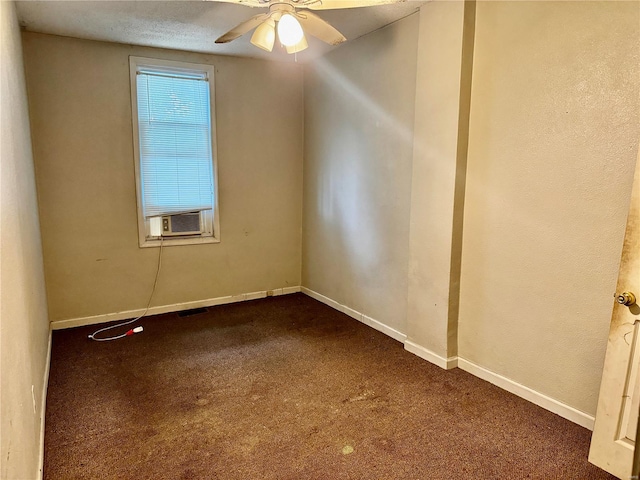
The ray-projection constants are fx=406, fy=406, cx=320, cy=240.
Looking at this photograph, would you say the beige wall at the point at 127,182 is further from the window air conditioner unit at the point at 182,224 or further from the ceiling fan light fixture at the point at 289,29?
the ceiling fan light fixture at the point at 289,29

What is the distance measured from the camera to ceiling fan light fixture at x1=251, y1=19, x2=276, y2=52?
2.34m

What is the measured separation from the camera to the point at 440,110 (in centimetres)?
274

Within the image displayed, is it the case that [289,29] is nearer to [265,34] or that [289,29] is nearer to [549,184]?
[265,34]

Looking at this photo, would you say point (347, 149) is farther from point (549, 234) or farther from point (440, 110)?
point (549, 234)

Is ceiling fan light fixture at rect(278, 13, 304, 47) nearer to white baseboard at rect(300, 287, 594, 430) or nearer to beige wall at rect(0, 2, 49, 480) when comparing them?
beige wall at rect(0, 2, 49, 480)

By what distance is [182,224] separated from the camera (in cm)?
410

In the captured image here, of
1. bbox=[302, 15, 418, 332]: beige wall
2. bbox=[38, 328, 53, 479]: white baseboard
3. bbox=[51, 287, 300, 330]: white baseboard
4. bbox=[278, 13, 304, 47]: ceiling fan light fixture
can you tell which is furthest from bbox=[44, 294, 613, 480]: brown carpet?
bbox=[278, 13, 304, 47]: ceiling fan light fixture

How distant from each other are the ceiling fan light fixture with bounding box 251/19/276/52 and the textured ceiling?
53 cm

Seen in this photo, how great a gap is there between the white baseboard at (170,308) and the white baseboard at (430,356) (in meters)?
1.90

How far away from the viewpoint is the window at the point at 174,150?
148 inches

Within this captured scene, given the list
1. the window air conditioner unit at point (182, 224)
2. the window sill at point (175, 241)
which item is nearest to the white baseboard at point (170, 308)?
the window sill at point (175, 241)

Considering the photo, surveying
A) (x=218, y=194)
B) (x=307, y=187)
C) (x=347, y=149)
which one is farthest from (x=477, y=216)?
(x=218, y=194)

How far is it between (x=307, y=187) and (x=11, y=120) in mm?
2876

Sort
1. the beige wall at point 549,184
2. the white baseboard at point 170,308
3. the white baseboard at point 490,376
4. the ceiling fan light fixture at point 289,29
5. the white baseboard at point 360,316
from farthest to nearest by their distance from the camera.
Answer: the white baseboard at point 170,308, the white baseboard at point 360,316, the white baseboard at point 490,376, the ceiling fan light fixture at point 289,29, the beige wall at point 549,184
